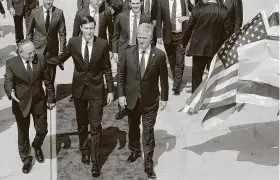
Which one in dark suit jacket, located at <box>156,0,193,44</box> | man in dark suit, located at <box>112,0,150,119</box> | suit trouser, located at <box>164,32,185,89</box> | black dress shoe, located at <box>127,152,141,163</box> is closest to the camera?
black dress shoe, located at <box>127,152,141,163</box>

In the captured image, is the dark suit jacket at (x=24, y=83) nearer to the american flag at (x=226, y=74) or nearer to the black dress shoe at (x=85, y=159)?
the black dress shoe at (x=85, y=159)

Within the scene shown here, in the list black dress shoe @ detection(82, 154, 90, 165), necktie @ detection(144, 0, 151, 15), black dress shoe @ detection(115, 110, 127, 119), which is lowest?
black dress shoe @ detection(82, 154, 90, 165)

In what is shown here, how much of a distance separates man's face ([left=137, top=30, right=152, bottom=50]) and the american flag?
4.04 ft

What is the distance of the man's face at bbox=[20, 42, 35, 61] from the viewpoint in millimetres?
7754

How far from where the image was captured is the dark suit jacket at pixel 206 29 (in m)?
9.86

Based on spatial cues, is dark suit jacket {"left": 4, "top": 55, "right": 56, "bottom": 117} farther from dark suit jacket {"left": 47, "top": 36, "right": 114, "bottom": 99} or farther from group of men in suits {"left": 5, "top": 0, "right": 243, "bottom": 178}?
dark suit jacket {"left": 47, "top": 36, "right": 114, "bottom": 99}

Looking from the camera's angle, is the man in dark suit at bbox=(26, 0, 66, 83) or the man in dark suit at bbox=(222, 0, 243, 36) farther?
the man in dark suit at bbox=(222, 0, 243, 36)

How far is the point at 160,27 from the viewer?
10727mm

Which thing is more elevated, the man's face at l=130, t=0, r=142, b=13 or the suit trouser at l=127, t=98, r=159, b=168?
the man's face at l=130, t=0, r=142, b=13

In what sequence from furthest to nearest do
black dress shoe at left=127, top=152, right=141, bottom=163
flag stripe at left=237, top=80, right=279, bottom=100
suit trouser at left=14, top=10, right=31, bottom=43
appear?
suit trouser at left=14, top=10, right=31, bottom=43 → black dress shoe at left=127, top=152, right=141, bottom=163 → flag stripe at left=237, top=80, right=279, bottom=100

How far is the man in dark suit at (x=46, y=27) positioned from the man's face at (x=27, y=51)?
1.93 metres

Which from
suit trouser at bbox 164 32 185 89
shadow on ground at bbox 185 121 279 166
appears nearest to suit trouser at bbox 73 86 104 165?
shadow on ground at bbox 185 121 279 166

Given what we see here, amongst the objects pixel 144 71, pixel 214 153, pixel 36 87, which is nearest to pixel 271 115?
pixel 214 153

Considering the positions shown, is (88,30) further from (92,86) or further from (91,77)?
(92,86)
